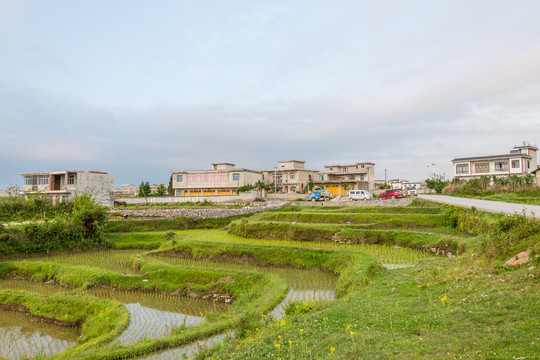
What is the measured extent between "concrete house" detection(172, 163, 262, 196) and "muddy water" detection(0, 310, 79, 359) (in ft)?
177

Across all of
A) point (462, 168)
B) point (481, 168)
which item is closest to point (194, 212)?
point (462, 168)

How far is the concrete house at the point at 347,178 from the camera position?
74.0 meters

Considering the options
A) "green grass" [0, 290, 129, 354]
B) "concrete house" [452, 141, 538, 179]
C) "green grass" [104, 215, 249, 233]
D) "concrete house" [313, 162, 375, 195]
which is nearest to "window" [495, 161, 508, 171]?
"concrete house" [452, 141, 538, 179]

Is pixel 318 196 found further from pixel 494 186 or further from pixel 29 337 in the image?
pixel 29 337

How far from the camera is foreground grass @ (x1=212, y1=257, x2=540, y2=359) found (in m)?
5.76

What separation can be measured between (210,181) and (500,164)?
5464 cm

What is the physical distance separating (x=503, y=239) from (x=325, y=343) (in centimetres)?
757

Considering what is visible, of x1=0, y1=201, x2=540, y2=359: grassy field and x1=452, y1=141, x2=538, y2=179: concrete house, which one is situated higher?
x1=452, y1=141, x2=538, y2=179: concrete house

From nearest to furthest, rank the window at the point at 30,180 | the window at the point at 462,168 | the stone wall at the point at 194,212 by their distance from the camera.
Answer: the stone wall at the point at 194,212 < the window at the point at 30,180 < the window at the point at 462,168

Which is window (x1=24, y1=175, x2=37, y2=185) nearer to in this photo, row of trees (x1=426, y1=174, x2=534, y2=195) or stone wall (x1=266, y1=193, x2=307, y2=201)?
stone wall (x1=266, y1=193, x2=307, y2=201)

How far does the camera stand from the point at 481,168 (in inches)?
2395

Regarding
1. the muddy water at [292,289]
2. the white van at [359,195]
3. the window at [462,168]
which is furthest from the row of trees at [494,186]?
the muddy water at [292,289]

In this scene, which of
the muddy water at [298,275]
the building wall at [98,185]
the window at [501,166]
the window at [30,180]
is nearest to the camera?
the muddy water at [298,275]

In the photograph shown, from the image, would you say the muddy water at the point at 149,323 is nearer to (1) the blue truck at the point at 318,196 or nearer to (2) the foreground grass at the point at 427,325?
(2) the foreground grass at the point at 427,325
